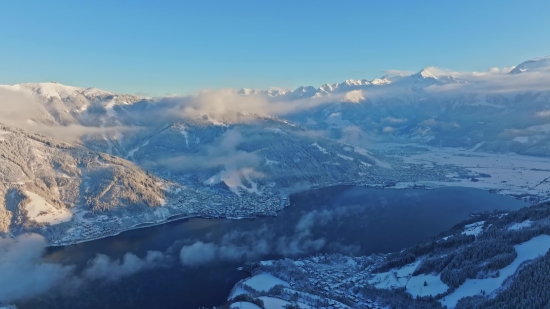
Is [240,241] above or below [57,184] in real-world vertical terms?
below

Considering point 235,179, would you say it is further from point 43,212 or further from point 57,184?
point 43,212

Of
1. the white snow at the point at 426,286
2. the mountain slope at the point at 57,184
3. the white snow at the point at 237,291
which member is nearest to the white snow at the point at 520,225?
the white snow at the point at 426,286

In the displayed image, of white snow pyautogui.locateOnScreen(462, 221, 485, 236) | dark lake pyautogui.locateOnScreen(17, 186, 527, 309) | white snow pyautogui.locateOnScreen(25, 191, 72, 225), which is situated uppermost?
white snow pyautogui.locateOnScreen(25, 191, 72, 225)

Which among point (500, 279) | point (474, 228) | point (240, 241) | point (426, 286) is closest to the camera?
point (500, 279)

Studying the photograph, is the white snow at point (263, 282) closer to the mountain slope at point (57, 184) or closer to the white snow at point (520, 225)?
the white snow at point (520, 225)

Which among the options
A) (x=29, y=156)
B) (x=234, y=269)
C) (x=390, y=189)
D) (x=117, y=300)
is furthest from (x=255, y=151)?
(x=117, y=300)

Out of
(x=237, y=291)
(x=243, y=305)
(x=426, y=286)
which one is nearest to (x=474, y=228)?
(x=426, y=286)

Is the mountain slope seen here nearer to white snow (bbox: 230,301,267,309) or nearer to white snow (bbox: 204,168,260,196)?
white snow (bbox: 204,168,260,196)

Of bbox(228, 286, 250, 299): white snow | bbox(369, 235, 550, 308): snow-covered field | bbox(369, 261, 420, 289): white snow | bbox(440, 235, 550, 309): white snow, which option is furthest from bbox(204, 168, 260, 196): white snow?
bbox(440, 235, 550, 309): white snow
